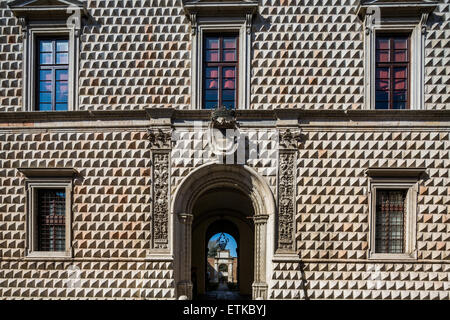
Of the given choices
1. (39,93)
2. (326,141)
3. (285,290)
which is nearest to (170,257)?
(285,290)

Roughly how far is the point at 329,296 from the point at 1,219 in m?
9.48

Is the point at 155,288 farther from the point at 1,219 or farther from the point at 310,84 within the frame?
the point at 310,84

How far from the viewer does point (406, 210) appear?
1138cm

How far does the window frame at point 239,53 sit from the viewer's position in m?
11.6

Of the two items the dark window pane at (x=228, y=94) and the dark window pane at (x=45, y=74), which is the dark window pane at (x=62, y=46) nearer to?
the dark window pane at (x=45, y=74)

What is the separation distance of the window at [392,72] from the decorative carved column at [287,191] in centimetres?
274

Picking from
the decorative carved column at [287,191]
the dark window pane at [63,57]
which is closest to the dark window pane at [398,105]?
the decorative carved column at [287,191]

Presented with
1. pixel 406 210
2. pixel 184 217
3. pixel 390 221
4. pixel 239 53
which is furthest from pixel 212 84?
pixel 406 210

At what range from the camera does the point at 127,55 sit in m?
11.9

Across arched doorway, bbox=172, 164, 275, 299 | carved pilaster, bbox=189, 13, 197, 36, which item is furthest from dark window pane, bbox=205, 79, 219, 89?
arched doorway, bbox=172, 164, 275, 299

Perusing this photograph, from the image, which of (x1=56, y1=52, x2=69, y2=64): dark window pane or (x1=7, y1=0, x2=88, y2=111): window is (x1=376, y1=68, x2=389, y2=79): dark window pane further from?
(x1=56, y1=52, x2=69, y2=64): dark window pane

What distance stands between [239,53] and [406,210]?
6.44m

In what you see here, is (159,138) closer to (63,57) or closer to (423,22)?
(63,57)

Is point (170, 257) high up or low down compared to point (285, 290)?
up
